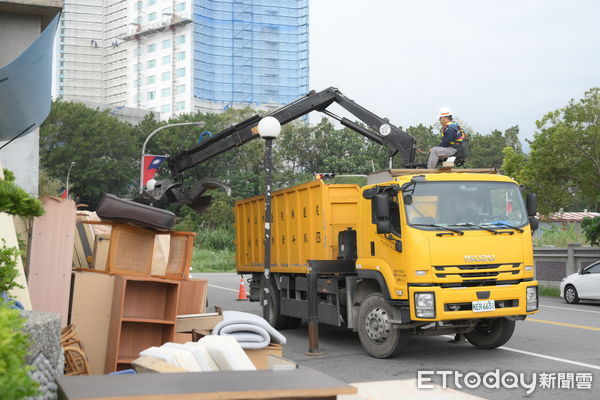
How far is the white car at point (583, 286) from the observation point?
20875mm

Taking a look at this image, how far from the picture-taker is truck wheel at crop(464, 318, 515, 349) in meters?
A: 11.0

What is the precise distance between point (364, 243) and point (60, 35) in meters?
150

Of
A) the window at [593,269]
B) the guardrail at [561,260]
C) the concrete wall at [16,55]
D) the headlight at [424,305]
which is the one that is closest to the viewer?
the headlight at [424,305]

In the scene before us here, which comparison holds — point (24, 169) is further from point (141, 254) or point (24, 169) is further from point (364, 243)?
point (364, 243)

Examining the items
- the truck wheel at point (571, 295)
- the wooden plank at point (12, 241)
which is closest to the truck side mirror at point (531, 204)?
the wooden plank at point (12, 241)

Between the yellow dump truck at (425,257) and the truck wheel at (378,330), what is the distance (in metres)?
0.02

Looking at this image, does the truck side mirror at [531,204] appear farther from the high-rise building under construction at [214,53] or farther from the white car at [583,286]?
the high-rise building under construction at [214,53]

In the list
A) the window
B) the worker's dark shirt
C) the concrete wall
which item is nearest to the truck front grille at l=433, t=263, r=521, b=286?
the worker's dark shirt

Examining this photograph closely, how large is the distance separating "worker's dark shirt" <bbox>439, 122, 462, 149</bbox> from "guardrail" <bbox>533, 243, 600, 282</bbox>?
599 inches

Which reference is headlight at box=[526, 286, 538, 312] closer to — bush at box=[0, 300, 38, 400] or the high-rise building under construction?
bush at box=[0, 300, 38, 400]

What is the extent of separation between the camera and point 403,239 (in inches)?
398

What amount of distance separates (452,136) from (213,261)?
4059cm

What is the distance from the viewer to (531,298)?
10453 mm

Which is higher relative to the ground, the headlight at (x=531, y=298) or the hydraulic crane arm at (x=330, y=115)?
the hydraulic crane arm at (x=330, y=115)
